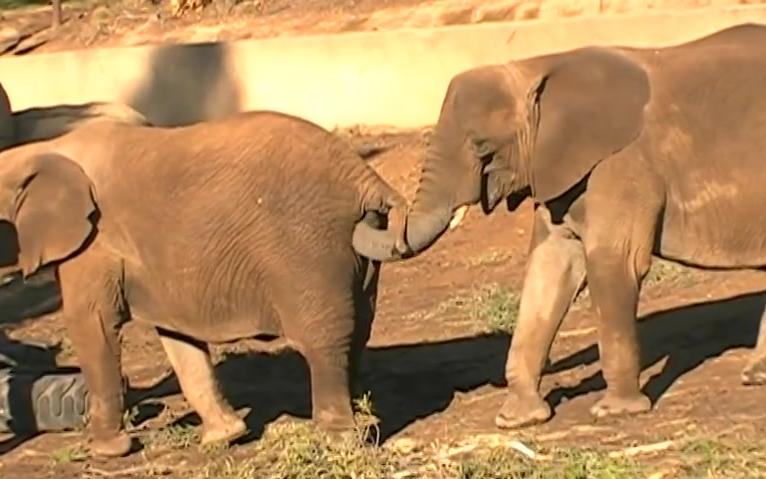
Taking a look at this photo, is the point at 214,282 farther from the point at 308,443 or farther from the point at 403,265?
the point at 403,265

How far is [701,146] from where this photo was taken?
8.95m

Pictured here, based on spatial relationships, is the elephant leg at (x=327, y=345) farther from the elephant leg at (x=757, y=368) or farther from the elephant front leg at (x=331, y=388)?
the elephant leg at (x=757, y=368)

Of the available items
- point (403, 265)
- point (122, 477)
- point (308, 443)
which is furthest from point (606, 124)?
point (403, 265)

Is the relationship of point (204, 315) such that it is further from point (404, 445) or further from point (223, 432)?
point (404, 445)

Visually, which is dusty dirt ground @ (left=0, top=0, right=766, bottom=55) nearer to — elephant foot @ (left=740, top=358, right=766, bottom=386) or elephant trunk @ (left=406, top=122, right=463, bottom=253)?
elephant foot @ (left=740, top=358, right=766, bottom=386)

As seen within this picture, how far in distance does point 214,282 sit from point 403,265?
20.1 ft

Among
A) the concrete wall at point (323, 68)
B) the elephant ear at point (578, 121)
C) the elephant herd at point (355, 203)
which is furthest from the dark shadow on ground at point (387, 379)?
the concrete wall at point (323, 68)

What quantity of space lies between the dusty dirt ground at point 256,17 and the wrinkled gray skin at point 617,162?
1040cm

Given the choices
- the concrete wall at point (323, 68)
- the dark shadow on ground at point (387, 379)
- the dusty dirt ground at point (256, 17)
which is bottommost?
the dusty dirt ground at point (256, 17)

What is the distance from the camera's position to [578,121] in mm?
8773

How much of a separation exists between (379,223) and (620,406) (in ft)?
4.60

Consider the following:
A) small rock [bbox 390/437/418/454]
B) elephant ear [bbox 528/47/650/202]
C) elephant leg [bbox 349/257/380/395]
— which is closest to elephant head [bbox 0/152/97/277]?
elephant leg [bbox 349/257/380/395]

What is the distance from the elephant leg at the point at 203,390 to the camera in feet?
30.2

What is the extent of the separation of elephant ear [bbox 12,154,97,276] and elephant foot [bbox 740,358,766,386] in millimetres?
3229
